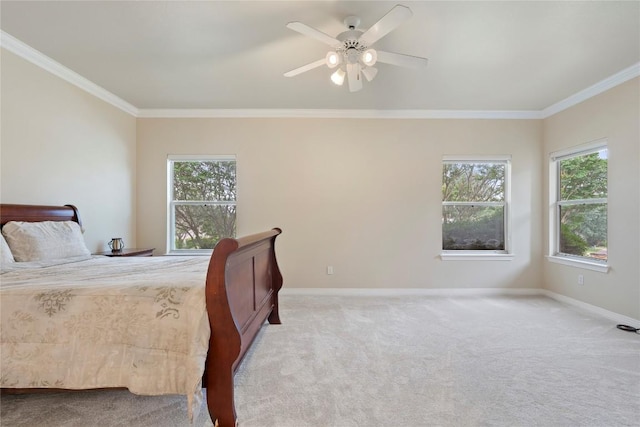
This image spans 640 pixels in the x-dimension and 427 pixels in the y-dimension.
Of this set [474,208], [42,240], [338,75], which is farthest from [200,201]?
[474,208]

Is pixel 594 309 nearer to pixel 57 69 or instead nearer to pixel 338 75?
pixel 338 75

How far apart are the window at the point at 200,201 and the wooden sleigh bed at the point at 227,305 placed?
5.51 feet

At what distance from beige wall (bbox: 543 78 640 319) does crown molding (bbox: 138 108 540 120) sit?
856 mm

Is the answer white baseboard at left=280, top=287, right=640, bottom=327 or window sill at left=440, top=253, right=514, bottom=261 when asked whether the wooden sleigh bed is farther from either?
window sill at left=440, top=253, right=514, bottom=261

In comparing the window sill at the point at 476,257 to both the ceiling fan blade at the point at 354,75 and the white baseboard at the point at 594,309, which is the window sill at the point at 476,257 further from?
the ceiling fan blade at the point at 354,75

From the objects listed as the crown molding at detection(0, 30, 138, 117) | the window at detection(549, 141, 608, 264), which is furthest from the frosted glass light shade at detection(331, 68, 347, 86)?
the window at detection(549, 141, 608, 264)

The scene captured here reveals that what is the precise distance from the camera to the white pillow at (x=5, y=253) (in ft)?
6.79

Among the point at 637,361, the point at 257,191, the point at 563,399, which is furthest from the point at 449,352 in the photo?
the point at 257,191

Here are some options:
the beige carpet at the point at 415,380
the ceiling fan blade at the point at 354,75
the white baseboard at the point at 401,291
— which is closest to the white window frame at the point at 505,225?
the white baseboard at the point at 401,291

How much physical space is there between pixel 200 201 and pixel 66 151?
160 centimetres

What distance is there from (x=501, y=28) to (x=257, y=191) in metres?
3.18

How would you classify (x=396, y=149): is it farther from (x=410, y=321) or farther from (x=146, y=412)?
(x=146, y=412)

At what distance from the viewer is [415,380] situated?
1987 mm

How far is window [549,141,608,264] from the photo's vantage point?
338 cm
